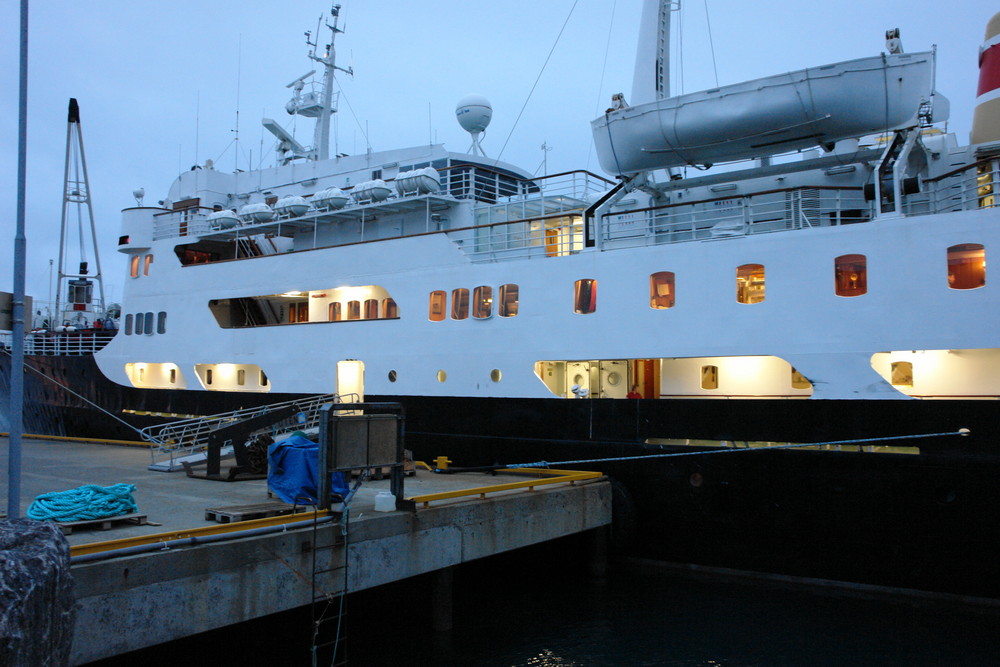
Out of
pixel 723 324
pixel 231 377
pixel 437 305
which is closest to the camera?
pixel 723 324

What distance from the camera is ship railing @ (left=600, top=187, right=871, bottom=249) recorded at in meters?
13.5

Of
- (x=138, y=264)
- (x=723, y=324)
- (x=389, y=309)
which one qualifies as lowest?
(x=723, y=324)

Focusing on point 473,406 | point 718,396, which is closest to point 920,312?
point 718,396

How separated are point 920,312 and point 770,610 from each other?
195 inches

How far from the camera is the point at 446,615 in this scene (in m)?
11.1

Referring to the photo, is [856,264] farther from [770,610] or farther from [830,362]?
[770,610]

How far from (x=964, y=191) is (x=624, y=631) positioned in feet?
27.1

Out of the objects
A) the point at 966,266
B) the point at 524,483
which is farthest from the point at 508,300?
the point at 966,266

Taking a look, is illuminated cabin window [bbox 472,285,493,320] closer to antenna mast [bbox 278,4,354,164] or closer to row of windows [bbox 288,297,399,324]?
row of windows [bbox 288,297,399,324]

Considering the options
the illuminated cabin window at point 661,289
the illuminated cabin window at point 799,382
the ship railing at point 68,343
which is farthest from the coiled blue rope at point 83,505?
the ship railing at point 68,343

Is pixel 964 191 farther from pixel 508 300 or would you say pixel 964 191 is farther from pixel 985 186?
pixel 508 300

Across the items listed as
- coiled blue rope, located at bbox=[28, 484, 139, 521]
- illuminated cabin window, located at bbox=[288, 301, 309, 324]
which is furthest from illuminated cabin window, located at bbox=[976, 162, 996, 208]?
illuminated cabin window, located at bbox=[288, 301, 309, 324]

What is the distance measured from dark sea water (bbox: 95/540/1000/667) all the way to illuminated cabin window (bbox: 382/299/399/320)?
701 centimetres

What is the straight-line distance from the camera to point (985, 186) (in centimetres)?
1167
